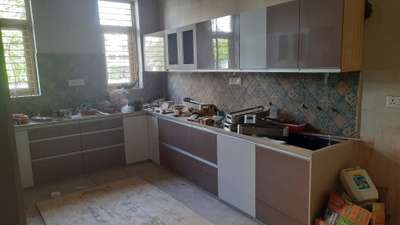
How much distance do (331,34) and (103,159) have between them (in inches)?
132

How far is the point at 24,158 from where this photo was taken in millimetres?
3506

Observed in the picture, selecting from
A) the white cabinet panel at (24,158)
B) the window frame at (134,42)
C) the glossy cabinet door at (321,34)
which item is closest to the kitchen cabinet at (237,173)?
the glossy cabinet door at (321,34)

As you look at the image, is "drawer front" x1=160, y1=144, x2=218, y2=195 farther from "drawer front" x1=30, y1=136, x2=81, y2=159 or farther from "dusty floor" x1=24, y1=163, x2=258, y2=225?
"drawer front" x1=30, y1=136, x2=81, y2=159

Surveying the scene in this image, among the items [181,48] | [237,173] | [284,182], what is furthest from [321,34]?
[181,48]

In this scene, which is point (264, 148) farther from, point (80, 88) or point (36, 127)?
point (80, 88)

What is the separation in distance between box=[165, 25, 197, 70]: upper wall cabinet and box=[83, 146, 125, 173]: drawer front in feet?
4.77

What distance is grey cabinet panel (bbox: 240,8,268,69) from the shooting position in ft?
8.45

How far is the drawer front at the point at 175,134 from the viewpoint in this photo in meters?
3.55

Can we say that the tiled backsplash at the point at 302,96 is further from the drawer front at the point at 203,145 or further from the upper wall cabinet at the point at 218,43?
the drawer front at the point at 203,145

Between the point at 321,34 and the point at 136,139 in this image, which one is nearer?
the point at 321,34

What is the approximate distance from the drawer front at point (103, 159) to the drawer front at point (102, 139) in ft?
0.29

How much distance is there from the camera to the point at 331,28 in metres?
2.07

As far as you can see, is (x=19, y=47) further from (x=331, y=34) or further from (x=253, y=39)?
(x=331, y=34)

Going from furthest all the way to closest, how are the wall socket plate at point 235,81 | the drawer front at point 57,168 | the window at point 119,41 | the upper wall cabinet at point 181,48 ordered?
the window at point 119,41 → the drawer front at point 57,168 → the upper wall cabinet at point 181,48 → the wall socket plate at point 235,81
